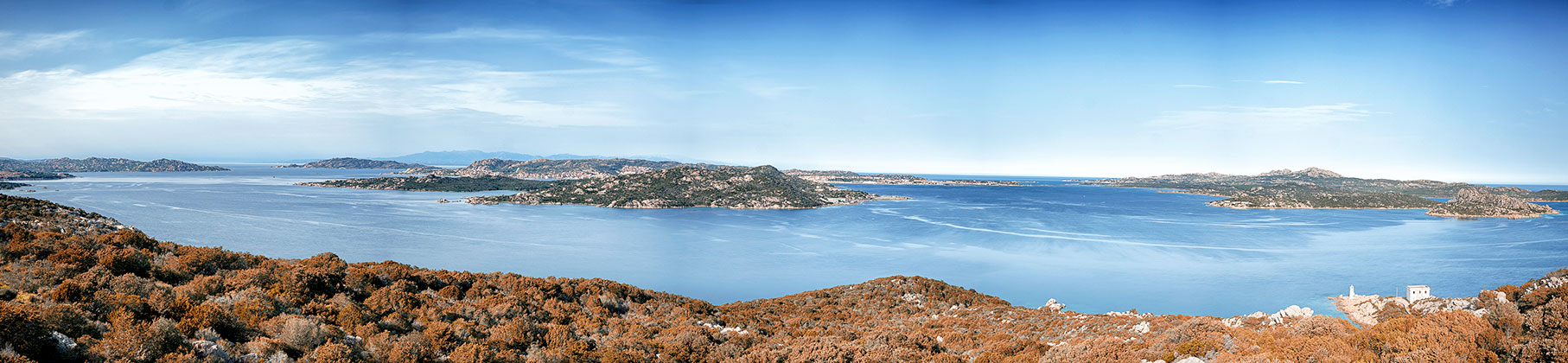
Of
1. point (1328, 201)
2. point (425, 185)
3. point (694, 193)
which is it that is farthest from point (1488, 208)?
point (425, 185)

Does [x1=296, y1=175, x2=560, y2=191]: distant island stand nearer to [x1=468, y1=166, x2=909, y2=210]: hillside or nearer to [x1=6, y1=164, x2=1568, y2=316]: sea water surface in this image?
[x1=468, y1=166, x2=909, y2=210]: hillside

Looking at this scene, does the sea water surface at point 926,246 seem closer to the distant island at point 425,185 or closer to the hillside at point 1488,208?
the hillside at point 1488,208

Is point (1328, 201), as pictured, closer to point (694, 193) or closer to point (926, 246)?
point (926, 246)

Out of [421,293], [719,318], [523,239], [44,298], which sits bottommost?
[523,239]

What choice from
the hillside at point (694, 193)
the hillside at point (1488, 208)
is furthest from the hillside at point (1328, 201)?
the hillside at point (694, 193)

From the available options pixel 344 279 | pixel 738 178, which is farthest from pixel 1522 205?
pixel 344 279

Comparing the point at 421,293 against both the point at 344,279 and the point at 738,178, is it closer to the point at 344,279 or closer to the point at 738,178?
the point at 344,279

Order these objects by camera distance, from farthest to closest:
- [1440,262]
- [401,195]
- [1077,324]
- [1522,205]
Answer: [401,195], [1522,205], [1440,262], [1077,324]
